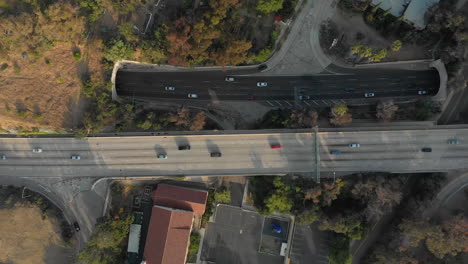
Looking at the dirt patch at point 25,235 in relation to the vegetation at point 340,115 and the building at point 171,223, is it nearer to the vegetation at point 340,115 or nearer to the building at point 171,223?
the building at point 171,223

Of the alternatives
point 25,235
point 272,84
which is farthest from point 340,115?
point 25,235

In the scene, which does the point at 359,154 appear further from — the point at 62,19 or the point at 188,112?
the point at 62,19

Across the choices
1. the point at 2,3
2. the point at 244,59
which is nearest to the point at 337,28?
the point at 244,59

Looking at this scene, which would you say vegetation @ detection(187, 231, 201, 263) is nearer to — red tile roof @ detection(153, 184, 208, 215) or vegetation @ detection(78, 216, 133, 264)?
red tile roof @ detection(153, 184, 208, 215)

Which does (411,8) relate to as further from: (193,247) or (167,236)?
(167,236)

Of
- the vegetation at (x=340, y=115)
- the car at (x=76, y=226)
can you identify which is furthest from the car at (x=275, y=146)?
the car at (x=76, y=226)

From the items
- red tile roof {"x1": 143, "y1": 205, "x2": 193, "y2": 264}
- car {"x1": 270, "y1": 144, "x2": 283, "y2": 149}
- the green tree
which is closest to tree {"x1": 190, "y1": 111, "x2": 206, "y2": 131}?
car {"x1": 270, "y1": 144, "x2": 283, "y2": 149}

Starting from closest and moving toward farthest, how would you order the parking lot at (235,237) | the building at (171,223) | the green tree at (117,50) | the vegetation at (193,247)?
the green tree at (117,50) → the building at (171,223) → the vegetation at (193,247) → the parking lot at (235,237)
